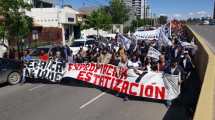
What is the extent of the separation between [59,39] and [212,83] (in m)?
36.0

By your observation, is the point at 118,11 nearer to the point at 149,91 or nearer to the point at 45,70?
the point at 45,70

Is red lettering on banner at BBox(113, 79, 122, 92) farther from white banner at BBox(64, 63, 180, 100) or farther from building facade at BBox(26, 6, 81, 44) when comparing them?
building facade at BBox(26, 6, 81, 44)

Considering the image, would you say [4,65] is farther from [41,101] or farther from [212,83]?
[212,83]

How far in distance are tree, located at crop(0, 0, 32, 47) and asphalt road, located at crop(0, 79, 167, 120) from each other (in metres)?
7.43

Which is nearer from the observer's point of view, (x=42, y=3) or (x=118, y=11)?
(x=42, y=3)

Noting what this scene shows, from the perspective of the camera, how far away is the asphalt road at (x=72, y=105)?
372 inches

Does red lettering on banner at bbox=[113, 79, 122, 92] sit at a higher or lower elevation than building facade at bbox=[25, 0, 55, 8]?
lower

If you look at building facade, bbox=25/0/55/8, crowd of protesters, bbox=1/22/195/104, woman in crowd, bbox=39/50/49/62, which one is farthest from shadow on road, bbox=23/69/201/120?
building facade, bbox=25/0/55/8

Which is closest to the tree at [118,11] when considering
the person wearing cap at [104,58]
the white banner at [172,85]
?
the person wearing cap at [104,58]

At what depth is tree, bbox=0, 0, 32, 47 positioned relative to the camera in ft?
64.6

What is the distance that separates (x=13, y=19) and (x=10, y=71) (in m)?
6.16

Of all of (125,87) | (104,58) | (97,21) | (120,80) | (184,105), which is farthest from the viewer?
(97,21)

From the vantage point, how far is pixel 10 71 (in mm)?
15117

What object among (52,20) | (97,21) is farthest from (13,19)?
(97,21)
